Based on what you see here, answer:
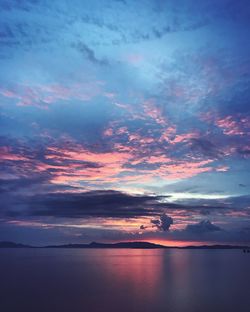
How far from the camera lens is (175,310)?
212 ft

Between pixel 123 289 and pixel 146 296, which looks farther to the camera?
pixel 123 289

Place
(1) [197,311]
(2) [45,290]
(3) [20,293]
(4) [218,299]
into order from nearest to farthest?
(1) [197,311], (4) [218,299], (3) [20,293], (2) [45,290]

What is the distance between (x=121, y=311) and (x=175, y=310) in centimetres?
985

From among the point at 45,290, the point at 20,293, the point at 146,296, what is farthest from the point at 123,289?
the point at 20,293

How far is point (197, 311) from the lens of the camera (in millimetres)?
62562

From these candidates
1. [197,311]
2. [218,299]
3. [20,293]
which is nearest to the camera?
[197,311]

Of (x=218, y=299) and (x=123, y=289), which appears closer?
(x=218, y=299)

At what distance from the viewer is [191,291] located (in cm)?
8700

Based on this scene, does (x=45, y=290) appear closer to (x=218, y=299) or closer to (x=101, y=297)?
(x=101, y=297)

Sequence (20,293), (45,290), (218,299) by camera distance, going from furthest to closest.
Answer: (45,290) → (20,293) → (218,299)

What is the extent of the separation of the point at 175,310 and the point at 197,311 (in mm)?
4227

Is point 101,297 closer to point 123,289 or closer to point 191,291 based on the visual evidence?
point 123,289

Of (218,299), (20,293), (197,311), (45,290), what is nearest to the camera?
(197,311)

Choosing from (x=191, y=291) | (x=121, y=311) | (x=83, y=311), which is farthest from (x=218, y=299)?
(x=83, y=311)
